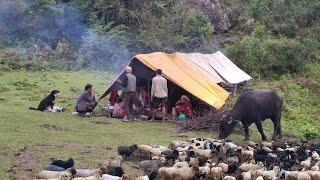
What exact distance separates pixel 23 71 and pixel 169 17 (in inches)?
408

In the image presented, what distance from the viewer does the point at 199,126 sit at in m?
19.4

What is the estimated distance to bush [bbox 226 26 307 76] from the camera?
104 feet

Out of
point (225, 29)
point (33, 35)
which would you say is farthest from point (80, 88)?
point (225, 29)

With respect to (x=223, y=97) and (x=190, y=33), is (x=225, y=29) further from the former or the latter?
(x=223, y=97)

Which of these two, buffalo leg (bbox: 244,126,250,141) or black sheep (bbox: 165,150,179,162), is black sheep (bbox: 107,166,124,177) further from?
buffalo leg (bbox: 244,126,250,141)

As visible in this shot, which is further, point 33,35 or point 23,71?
point 33,35

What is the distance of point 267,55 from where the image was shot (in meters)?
32.2

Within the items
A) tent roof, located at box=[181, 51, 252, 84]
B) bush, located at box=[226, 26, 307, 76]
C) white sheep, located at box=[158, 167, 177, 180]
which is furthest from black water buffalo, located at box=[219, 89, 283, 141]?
bush, located at box=[226, 26, 307, 76]

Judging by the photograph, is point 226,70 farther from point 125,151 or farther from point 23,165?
point 23,165

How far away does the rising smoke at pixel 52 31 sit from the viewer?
3288 centimetres

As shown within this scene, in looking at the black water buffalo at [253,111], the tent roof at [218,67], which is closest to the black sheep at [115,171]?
the black water buffalo at [253,111]

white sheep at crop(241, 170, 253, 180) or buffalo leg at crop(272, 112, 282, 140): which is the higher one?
buffalo leg at crop(272, 112, 282, 140)

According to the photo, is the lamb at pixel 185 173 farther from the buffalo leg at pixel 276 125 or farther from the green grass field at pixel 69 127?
the buffalo leg at pixel 276 125

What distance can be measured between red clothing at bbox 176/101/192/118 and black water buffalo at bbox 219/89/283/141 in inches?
88.0
